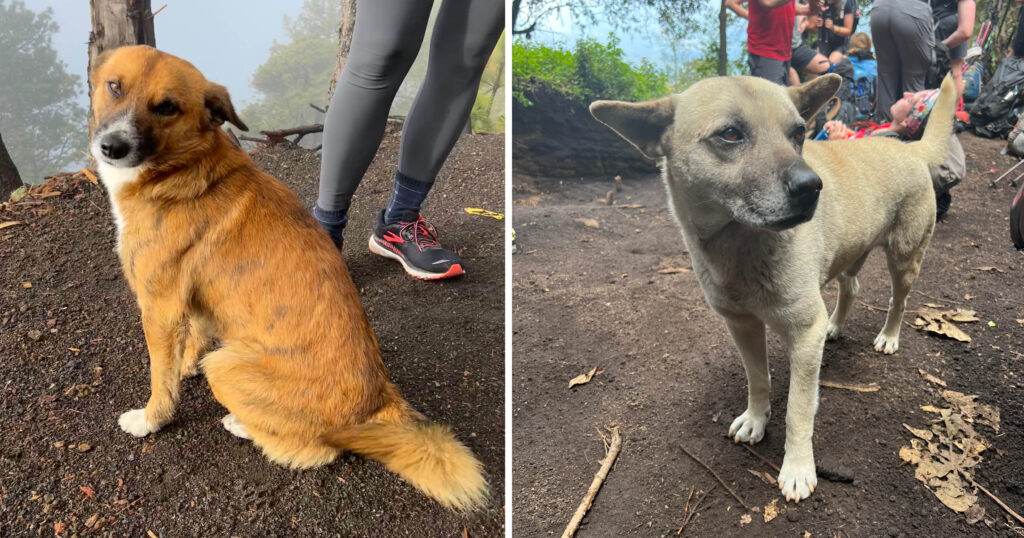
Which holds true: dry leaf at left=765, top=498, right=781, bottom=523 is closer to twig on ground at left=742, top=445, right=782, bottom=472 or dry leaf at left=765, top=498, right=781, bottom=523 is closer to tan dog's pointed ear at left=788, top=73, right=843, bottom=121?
twig on ground at left=742, top=445, right=782, bottom=472

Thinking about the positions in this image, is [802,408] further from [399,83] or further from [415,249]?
[399,83]

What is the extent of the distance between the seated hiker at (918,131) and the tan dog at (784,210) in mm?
19

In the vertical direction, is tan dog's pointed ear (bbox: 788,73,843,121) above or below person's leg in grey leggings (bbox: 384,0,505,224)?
above

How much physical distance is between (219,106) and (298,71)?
0.40m

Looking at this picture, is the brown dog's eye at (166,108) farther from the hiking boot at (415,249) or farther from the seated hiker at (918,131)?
the seated hiker at (918,131)

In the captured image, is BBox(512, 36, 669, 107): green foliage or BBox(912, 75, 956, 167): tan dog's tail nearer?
BBox(912, 75, 956, 167): tan dog's tail

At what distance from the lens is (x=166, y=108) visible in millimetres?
1505

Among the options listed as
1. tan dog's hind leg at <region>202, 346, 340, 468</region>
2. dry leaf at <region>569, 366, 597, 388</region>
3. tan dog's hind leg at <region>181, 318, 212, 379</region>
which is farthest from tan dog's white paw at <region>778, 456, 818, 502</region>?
tan dog's hind leg at <region>181, 318, 212, 379</region>

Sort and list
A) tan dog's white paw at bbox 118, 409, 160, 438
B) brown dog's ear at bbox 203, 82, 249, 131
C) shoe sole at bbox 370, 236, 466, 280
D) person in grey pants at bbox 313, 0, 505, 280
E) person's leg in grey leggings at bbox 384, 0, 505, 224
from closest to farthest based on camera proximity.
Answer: tan dog's white paw at bbox 118, 409, 160, 438, brown dog's ear at bbox 203, 82, 249, 131, person in grey pants at bbox 313, 0, 505, 280, person's leg in grey leggings at bbox 384, 0, 505, 224, shoe sole at bbox 370, 236, 466, 280

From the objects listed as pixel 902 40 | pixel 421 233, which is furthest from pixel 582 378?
pixel 902 40

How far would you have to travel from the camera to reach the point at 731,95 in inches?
52.4

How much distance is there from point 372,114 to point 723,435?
4.37 feet

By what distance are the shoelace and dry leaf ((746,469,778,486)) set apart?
4.20ft

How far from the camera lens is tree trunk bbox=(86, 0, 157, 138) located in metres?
1.61
